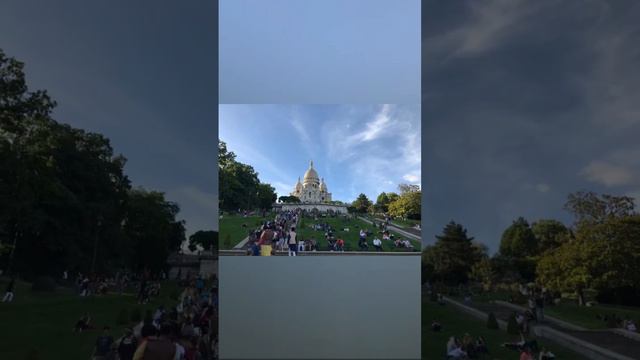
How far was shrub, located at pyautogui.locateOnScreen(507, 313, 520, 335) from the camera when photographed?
5.93m

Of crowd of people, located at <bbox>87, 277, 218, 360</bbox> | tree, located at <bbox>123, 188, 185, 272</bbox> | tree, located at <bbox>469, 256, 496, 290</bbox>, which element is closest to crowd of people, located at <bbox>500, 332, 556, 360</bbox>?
tree, located at <bbox>469, 256, 496, 290</bbox>

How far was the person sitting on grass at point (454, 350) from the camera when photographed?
608 centimetres

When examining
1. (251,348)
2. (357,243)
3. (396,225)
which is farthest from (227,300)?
(396,225)

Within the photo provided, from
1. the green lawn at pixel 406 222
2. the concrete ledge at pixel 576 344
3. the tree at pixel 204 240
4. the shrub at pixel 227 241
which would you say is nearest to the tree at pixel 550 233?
the concrete ledge at pixel 576 344

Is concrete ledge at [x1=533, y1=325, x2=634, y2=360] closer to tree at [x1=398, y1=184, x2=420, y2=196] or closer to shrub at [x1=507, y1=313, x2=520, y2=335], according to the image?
shrub at [x1=507, y1=313, x2=520, y2=335]

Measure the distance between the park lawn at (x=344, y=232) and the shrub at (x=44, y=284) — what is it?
20.0 metres

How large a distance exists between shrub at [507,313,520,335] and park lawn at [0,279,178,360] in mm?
4119

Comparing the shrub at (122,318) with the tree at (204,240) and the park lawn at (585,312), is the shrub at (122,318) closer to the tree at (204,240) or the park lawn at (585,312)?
the tree at (204,240)

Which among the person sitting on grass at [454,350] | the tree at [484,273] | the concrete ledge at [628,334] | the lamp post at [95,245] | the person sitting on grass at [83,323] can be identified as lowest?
the person sitting on grass at [454,350]

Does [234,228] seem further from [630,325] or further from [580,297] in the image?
[630,325]

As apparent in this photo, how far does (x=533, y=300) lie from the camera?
605 cm

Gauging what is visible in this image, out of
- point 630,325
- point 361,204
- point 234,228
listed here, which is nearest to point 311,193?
point 361,204

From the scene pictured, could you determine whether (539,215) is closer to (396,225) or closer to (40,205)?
(40,205)

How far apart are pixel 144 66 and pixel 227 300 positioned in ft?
20.5
